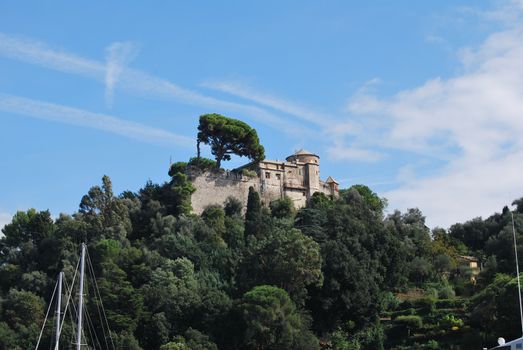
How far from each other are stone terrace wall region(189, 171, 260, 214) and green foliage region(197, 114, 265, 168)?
4.83 ft

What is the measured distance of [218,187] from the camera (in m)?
65.2

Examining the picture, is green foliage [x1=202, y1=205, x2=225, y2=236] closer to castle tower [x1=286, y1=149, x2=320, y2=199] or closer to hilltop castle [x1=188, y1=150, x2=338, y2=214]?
hilltop castle [x1=188, y1=150, x2=338, y2=214]

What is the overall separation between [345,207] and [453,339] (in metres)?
13.9

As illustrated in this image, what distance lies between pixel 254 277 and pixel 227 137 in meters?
20.6

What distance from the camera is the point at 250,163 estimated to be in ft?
226

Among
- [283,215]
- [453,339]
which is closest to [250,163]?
[283,215]

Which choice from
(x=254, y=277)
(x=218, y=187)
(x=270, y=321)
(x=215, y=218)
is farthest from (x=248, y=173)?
(x=270, y=321)

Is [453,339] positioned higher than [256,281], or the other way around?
[256,281]

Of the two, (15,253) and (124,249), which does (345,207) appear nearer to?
(124,249)

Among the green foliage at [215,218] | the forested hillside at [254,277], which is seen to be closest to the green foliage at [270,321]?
the forested hillside at [254,277]

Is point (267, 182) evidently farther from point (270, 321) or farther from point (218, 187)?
point (270, 321)

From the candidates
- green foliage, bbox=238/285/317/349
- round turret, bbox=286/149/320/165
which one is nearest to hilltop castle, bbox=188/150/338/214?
round turret, bbox=286/149/320/165

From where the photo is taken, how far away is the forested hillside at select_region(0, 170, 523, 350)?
42.6 m

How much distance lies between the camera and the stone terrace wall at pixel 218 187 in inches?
2525
